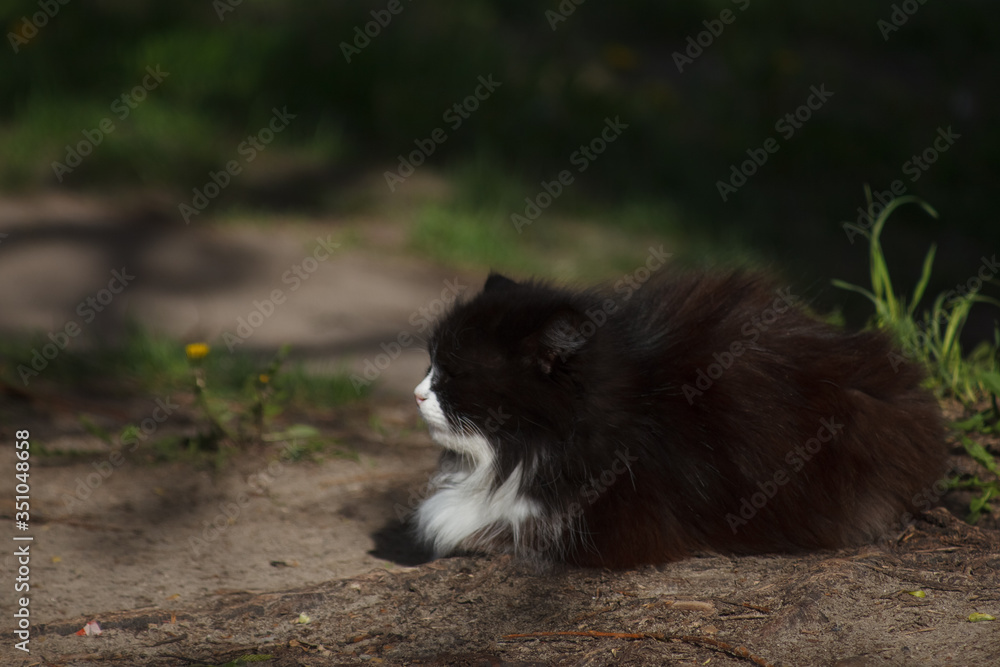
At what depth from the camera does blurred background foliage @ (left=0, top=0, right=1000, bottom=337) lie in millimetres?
6422

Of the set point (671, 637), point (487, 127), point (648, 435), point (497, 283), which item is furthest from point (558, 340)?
point (487, 127)

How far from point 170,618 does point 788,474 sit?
1.66 metres

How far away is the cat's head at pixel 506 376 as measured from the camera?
258 cm

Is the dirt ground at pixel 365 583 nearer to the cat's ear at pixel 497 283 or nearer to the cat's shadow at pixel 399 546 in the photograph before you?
the cat's shadow at pixel 399 546

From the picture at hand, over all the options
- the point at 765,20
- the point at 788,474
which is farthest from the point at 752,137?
the point at 788,474

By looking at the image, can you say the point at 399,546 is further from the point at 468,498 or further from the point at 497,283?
the point at 497,283

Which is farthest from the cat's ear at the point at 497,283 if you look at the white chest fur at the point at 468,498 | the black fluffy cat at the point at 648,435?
the white chest fur at the point at 468,498

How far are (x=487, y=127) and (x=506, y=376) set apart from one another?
4.84 meters

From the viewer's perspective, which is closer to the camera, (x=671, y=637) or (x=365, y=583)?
(x=671, y=637)

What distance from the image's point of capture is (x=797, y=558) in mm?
2664

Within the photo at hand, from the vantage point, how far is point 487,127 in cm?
718

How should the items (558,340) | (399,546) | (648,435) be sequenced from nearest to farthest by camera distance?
(558,340) → (648,435) → (399,546)

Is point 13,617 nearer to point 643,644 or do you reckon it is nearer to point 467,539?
point 467,539

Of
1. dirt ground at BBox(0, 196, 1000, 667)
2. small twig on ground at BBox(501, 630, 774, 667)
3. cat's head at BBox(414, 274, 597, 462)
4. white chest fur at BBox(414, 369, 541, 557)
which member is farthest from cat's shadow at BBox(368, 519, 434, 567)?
small twig on ground at BBox(501, 630, 774, 667)
